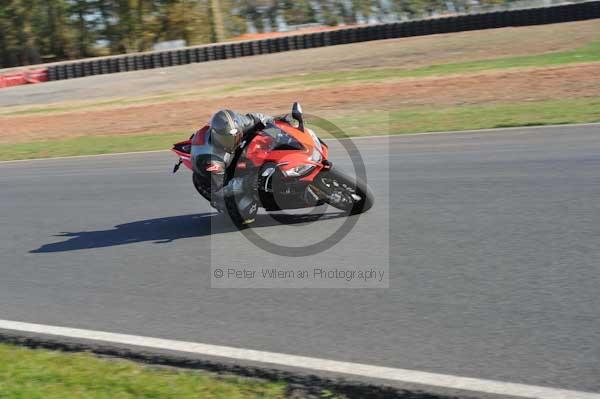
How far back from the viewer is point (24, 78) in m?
40.3

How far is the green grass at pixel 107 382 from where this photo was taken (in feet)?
13.1

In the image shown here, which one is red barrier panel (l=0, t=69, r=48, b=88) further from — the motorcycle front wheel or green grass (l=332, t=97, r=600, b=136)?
the motorcycle front wheel

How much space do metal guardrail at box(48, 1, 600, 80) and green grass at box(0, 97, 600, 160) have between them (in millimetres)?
19199

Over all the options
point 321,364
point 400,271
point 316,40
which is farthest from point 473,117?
point 316,40

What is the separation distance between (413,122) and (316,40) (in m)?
23.4

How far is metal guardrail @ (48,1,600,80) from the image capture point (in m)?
34.4

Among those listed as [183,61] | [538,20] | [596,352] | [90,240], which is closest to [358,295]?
[596,352]

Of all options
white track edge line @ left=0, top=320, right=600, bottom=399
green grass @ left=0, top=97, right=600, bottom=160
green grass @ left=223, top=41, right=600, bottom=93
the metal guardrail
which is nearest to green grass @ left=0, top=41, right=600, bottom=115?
green grass @ left=223, top=41, right=600, bottom=93

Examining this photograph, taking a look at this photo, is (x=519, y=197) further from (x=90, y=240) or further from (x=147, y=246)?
(x=90, y=240)

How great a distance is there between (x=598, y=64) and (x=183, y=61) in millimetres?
23380

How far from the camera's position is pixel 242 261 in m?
6.67

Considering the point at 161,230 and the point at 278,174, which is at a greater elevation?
the point at 278,174

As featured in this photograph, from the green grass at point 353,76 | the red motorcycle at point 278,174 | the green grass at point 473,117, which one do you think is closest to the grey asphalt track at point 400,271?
the red motorcycle at point 278,174

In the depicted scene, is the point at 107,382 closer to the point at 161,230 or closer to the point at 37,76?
the point at 161,230
